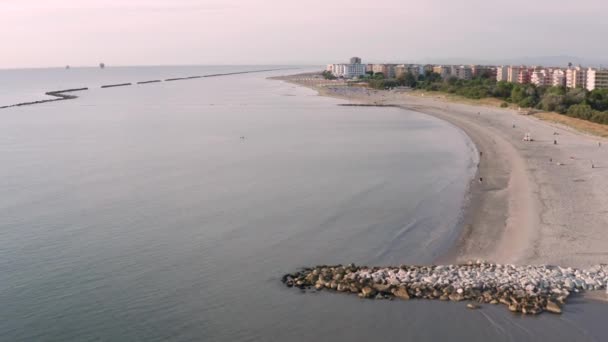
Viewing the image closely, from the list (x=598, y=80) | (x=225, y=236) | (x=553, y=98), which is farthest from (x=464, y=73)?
(x=225, y=236)

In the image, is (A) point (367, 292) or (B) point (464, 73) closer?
(A) point (367, 292)

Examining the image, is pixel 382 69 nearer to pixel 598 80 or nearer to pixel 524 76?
pixel 524 76

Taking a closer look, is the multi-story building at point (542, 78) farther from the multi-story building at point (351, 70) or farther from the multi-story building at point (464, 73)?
the multi-story building at point (351, 70)

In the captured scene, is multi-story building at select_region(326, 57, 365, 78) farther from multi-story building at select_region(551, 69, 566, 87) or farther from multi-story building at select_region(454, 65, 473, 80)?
multi-story building at select_region(551, 69, 566, 87)

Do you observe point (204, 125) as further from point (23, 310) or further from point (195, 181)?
point (23, 310)

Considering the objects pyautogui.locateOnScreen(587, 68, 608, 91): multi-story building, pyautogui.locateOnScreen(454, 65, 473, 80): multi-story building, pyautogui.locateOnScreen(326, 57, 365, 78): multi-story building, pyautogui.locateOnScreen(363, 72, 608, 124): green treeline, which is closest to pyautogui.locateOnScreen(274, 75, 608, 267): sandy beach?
pyautogui.locateOnScreen(363, 72, 608, 124): green treeline

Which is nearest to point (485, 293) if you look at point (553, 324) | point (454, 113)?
point (553, 324)
